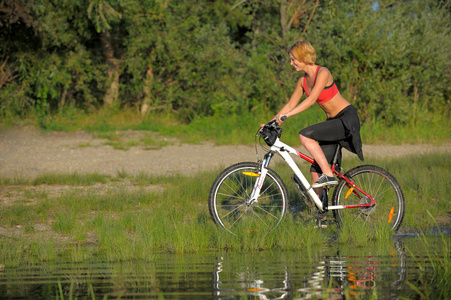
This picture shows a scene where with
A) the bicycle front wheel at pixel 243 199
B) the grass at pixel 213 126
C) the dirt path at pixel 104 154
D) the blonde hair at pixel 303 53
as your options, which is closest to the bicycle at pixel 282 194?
the bicycle front wheel at pixel 243 199

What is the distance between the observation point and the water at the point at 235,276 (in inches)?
178

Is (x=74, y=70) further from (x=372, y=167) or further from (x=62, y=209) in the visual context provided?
(x=372, y=167)

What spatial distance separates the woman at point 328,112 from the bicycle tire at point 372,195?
0.99ft

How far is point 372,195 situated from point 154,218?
2.39 m

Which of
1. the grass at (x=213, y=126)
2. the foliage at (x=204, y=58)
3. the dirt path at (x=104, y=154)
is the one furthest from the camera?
the foliage at (x=204, y=58)

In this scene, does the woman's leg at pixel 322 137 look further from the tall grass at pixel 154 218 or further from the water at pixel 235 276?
the water at pixel 235 276

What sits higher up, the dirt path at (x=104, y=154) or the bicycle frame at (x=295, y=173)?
the dirt path at (x=104, y=154)

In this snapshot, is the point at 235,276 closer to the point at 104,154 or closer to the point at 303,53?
the point at 303,53

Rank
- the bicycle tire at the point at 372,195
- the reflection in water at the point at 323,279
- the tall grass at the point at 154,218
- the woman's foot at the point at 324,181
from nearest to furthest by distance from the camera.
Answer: the reflection in water at the point at 323,279
the tall grass at the point at 154,218
the woman's foot at the point at 324,181
the bicycle tire at the point at 372,195

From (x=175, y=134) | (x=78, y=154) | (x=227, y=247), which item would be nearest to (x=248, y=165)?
(x=227, y=247)

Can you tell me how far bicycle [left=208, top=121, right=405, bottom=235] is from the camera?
22.7 feet

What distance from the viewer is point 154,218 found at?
7.37 meters

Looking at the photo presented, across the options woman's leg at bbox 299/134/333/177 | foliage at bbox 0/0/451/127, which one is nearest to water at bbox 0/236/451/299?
woman's leg at bbox 299/134/333/177

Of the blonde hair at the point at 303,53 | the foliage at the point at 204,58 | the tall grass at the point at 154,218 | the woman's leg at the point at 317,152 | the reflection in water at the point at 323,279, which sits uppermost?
the foliage at the point at 204,58
